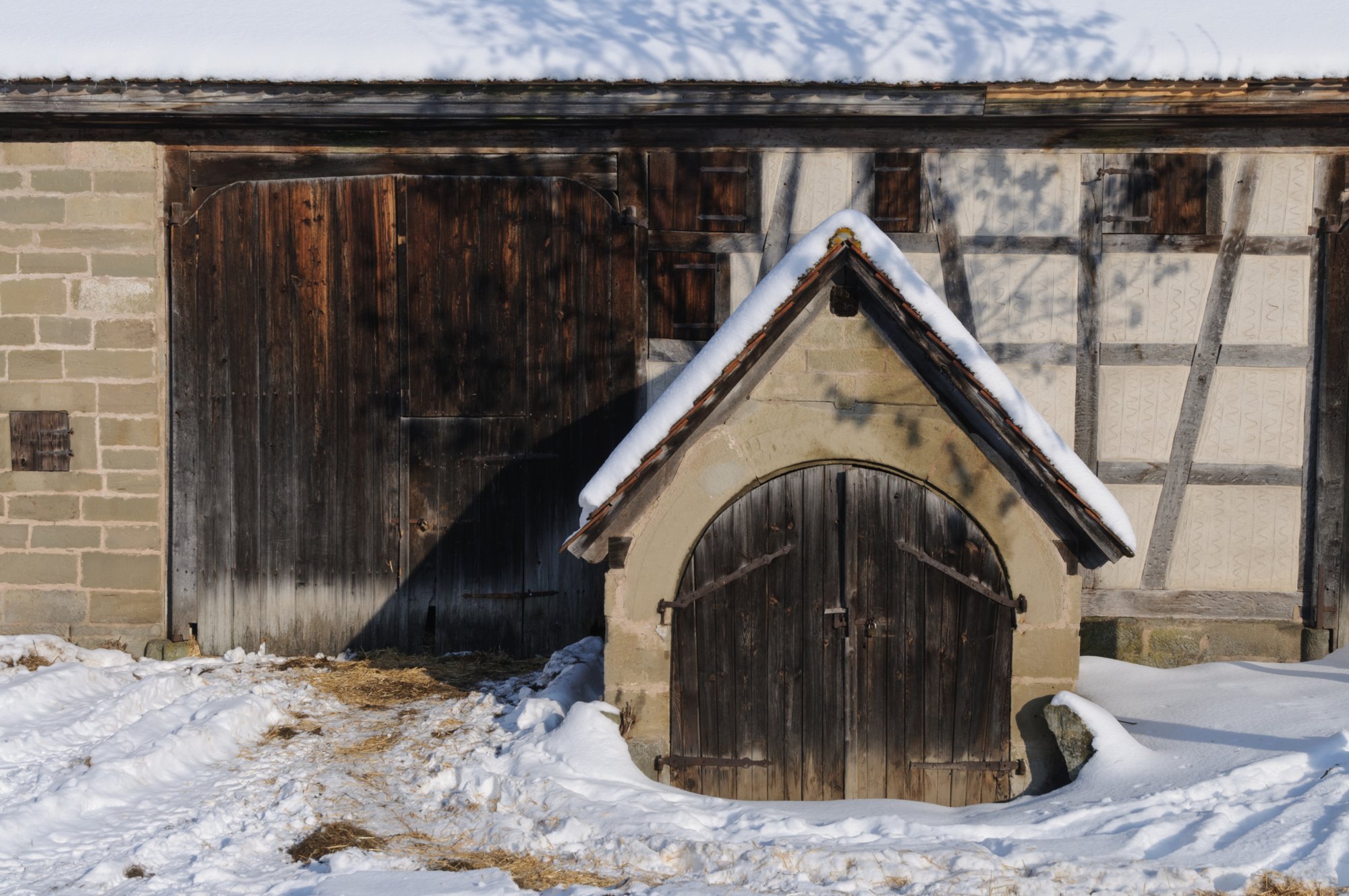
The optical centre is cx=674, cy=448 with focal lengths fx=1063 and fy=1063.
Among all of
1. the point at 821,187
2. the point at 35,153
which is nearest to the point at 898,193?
the point at 821,187

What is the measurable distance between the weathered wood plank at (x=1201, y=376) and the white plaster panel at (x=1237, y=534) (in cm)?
→ 8

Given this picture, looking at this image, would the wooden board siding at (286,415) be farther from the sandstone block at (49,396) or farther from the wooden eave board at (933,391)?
the wooden eave board at (933,391)

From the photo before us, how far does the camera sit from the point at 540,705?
18.1 ft

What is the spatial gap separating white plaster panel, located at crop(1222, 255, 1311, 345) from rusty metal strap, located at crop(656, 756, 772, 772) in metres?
4.26

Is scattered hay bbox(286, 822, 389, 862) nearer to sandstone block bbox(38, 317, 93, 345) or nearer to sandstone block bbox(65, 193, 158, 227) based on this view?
sandstone block bbox(38, 317, 93, 345)

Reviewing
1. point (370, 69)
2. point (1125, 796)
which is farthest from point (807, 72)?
point (1125, 796)

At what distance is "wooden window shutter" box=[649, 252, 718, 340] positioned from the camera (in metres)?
7.04

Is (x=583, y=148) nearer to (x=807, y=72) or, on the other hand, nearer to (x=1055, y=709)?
(x=807, y=72)

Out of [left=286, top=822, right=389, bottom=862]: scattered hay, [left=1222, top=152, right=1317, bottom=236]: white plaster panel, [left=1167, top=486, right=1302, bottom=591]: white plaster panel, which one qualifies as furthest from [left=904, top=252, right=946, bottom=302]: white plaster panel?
[left=286, top=822, right=389, bottom=862]: scattered hay

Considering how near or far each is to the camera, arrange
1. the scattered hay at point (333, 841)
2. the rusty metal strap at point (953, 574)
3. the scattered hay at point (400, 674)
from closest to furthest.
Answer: the scattered hay at point (333, 841) < the rusty metal strap at point (953, 574) < the scattered hay at point (400, 674)

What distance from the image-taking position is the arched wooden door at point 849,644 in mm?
5105

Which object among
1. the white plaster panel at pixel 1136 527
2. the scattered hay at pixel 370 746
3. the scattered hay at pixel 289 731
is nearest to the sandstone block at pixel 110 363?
the scattered hay at pixel 289 731

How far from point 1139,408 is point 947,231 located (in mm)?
1697

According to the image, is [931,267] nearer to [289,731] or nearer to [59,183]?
[289,731]
